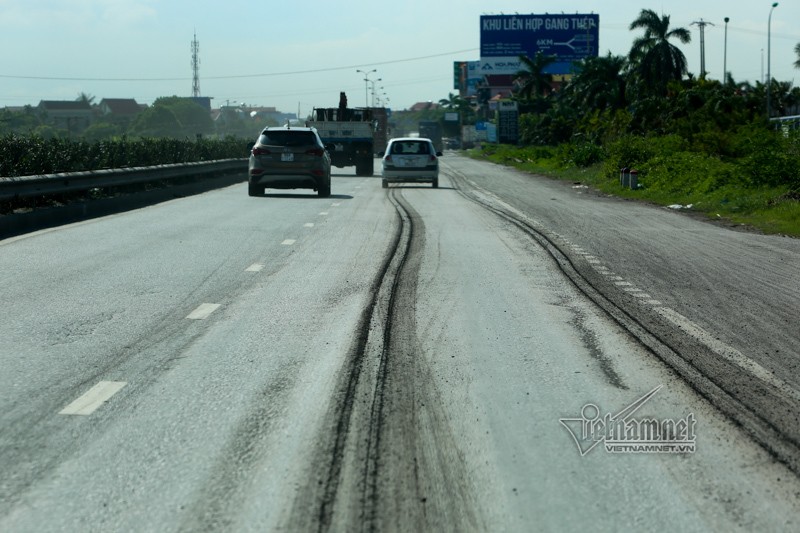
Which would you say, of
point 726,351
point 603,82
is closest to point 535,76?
point 603,82

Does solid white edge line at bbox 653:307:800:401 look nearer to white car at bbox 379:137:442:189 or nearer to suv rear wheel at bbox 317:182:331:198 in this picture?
suv rear wheel at bbox 317:182:331:198

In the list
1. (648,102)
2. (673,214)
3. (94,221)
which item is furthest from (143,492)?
(648,102)

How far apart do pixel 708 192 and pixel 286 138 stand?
1048cm

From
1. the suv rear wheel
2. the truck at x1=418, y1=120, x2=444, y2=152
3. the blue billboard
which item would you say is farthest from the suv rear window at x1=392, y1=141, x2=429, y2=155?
the truck at x1=418, y1=120, x2=444, y2=152

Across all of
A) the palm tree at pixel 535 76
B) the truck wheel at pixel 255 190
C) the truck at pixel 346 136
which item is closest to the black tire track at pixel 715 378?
the truck wheel at pixel 255 190

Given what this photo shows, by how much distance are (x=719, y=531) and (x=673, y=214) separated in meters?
19.9

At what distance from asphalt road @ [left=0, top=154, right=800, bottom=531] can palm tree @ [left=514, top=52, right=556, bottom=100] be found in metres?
90.6

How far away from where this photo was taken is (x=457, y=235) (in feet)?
57.2

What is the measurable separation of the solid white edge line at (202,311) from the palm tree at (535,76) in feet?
308

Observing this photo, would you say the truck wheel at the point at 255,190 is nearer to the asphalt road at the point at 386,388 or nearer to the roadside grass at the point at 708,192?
the roadside grass at the point at 708,192

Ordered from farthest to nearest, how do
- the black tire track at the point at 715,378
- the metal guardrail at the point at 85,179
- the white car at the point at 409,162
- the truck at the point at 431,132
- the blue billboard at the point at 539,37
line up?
the truck at the point at 431,132, the blue billboard at the point at 539,37, the white car at the point at 409,162, the metal guardrail at the point at 85,179, the black tire track at the point at 715,378

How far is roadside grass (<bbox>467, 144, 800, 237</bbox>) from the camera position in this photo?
21.1 m

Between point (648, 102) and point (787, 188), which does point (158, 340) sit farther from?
point (648, 102)

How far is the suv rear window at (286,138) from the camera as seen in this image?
90.0ft
